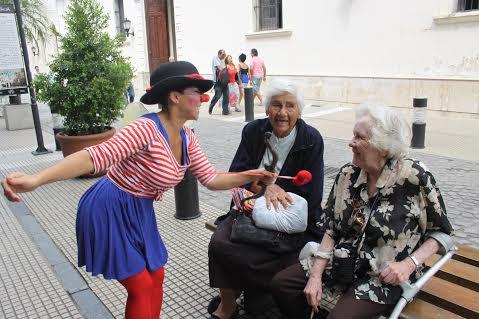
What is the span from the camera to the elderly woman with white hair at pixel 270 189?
261 centimetres

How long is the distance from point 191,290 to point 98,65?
4.06 meters

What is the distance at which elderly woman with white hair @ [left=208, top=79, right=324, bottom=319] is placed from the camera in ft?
8.56

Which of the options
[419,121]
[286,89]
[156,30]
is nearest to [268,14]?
[156,30]

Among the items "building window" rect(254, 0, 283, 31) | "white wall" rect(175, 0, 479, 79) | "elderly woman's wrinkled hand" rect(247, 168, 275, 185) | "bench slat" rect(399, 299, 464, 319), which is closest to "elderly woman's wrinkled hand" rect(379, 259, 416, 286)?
"bench slat" rect(399, 299, 464, 319)

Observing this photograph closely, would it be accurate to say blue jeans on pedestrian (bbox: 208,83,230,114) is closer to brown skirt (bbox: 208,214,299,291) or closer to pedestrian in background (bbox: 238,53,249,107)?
pedestrian in background (bbox: 238,53,249,107)

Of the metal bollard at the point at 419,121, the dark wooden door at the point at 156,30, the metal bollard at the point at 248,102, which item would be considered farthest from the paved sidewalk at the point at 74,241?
the dark wooden door at the point at 156,30

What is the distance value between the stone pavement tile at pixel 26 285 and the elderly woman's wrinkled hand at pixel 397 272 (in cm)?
204

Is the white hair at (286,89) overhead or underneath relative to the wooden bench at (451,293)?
overhead

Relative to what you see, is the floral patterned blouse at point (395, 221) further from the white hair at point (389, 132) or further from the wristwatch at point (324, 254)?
the wristwatch at point (324, 254)

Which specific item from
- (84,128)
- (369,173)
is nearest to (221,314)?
(369,173)

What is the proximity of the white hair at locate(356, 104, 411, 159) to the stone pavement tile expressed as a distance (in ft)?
7.36

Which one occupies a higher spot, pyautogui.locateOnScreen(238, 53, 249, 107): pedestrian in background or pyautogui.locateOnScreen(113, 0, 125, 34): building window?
pyautogui.locateOnScreen(113, 0, 125, 34): building window

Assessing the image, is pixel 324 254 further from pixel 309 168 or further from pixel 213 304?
pixel 213 304

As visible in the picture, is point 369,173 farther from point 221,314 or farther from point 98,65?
point 98,65
